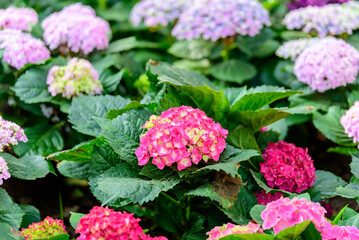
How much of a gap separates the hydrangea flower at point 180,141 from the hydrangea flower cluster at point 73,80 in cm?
88

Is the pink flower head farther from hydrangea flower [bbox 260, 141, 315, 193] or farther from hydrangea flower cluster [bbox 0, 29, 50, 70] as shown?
hydrangea flower cluster [bbox 0, 29, 50, 70]

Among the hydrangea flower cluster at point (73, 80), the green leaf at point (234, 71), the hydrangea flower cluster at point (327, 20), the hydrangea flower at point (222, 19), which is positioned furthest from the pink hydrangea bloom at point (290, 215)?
the hydrangea flower cluster at point (327, 20)

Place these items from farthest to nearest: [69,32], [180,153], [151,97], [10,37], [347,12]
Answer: [347,12] < [69,32] < [10,37] < [151,97] < [180,153]

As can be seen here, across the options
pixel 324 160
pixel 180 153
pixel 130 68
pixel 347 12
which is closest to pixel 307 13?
pixel 347 12

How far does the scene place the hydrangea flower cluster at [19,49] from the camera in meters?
2.78

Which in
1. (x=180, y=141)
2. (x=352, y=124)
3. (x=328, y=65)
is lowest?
(x=352, y=124)

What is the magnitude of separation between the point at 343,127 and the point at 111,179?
1.40 meters

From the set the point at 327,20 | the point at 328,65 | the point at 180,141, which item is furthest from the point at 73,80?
the point at 327,20

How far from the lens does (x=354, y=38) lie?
340 centimetres

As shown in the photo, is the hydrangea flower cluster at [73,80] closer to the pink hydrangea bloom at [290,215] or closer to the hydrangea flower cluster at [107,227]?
the hydrangea flower cluster at [107,227]

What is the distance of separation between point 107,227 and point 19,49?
1.65 metres

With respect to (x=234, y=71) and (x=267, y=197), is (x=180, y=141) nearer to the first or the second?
(x=267, y=197)

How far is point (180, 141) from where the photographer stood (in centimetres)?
184

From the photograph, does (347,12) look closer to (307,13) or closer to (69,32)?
(307,13)
